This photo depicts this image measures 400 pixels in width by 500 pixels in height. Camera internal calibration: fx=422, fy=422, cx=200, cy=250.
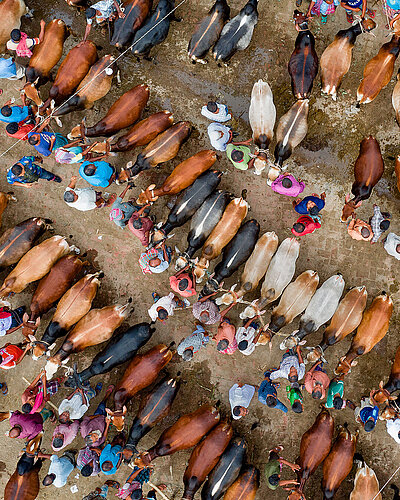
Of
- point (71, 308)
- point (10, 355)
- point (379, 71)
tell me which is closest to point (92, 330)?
point (71, 308)

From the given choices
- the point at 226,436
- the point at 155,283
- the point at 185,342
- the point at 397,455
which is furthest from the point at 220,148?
the point at 397,455

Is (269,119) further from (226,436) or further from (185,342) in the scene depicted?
(226,436)

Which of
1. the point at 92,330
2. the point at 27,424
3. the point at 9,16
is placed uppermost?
the point at 9,16

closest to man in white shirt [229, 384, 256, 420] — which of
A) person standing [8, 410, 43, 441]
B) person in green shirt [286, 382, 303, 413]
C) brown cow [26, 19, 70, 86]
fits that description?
person in green shirt [286, 382, 303, 413]

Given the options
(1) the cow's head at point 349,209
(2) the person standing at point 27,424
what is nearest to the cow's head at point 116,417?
(2) the person standing at point 27,424

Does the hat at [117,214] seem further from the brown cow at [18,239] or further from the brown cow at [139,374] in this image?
the brown cow at [139,374]

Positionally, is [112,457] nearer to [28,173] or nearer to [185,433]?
[185,433]
